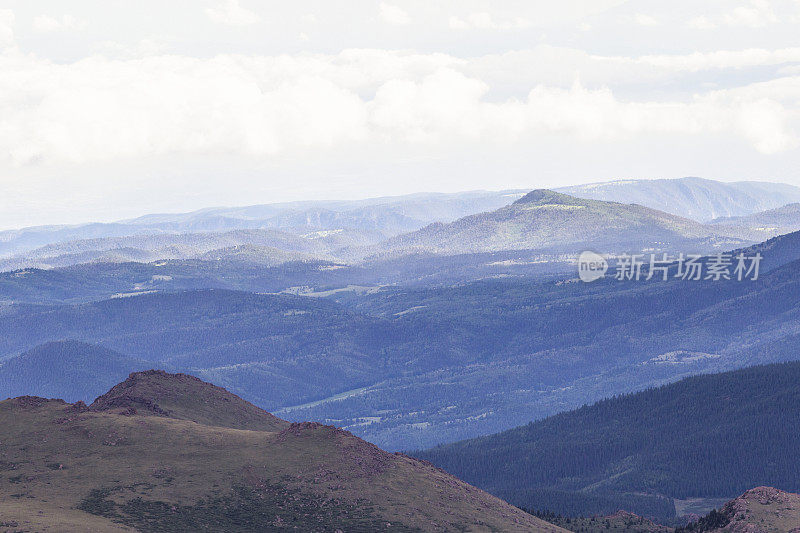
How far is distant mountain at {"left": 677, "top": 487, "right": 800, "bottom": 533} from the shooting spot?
132 meters

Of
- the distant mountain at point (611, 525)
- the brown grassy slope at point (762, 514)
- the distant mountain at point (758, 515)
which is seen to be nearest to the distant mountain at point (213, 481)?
the distant mountain at point (758, 515)

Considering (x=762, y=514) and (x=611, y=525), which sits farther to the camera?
(x=611, y=525)

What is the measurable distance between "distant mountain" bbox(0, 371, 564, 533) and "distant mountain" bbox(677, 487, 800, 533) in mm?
21946

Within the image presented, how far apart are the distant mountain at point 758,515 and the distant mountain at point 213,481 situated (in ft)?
72.0

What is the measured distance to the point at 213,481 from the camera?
437 feet

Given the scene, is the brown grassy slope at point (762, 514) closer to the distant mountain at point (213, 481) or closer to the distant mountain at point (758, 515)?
A: the distant mountain at point (758, 515)

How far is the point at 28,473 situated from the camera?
132000 mm

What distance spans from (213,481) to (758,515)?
68548mm

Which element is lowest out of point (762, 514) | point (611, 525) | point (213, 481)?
point (611, 525)

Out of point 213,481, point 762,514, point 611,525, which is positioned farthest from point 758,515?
point 213,481

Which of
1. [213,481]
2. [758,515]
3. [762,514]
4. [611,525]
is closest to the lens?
[213,481]

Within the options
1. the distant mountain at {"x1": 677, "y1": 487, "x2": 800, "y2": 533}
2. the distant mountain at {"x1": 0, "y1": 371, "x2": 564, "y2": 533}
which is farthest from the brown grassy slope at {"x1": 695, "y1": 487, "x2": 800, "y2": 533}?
the distant mountain at {"x1": 0, "y1": 371, "x2": 564, "y2": 533}

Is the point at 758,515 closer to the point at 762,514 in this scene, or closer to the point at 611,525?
the point at 762,514

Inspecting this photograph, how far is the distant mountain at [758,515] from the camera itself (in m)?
132
